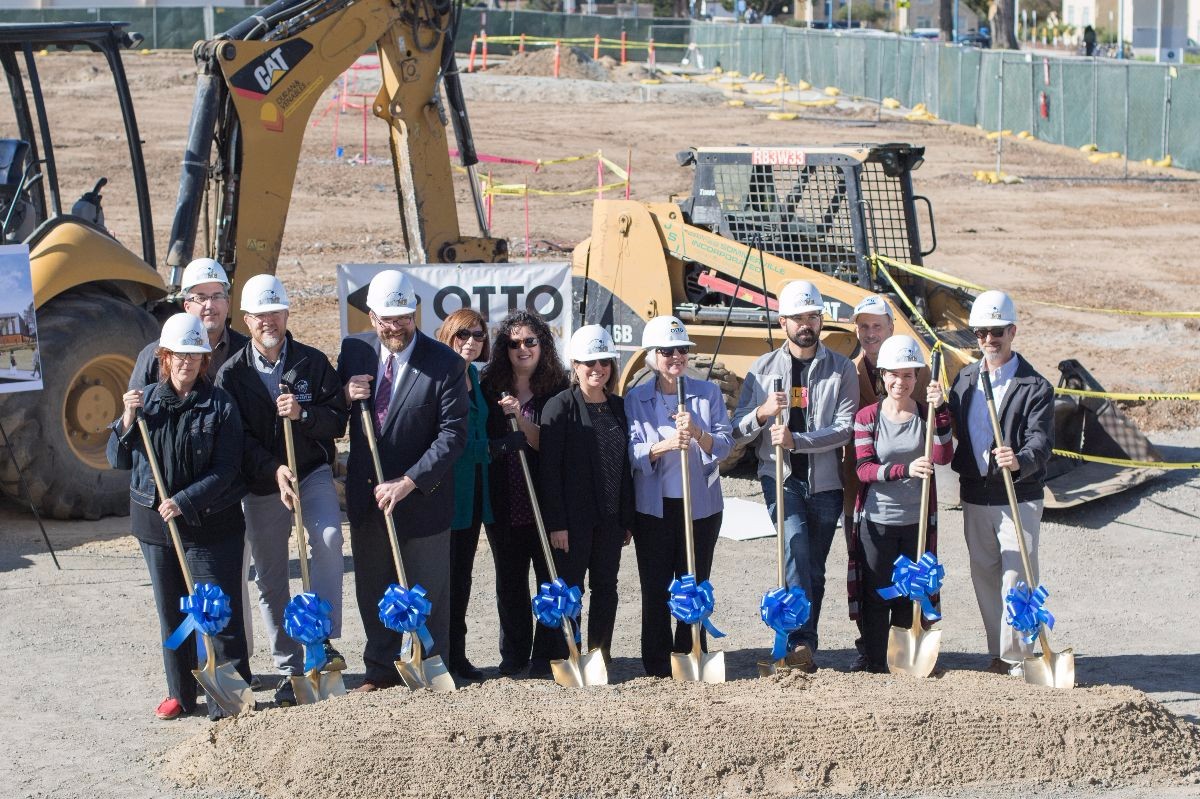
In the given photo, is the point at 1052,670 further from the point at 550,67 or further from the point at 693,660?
the point at 550,67

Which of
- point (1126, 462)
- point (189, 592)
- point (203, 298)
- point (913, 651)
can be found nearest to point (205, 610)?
point (189, 592)

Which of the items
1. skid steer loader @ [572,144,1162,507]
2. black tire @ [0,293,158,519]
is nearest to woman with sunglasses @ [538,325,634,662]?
skid steer loader @ [572,144,1162,507]

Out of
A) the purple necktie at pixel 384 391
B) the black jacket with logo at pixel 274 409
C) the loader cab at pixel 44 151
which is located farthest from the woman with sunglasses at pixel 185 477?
the loader cab at pixel 44 151

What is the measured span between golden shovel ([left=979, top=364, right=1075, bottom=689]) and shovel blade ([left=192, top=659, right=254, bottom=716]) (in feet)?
11.3

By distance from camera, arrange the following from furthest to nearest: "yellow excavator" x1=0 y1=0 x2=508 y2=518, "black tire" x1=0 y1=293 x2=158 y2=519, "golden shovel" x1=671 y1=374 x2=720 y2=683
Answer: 1. "yellow excavator" x1=0 y1=0 x2=508 y2=518
2. "black tire" x1=0 y1=293 x2=158 y2=519
3. "golden shovel" x1=671 y1=374 x2=720 y2=683

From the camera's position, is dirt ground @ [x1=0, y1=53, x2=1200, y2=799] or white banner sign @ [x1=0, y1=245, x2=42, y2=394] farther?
white banner sign @ [x1=0, y1=245, x2=42, y2=394]

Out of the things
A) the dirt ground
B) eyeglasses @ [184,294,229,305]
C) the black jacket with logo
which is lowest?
the dirt ground

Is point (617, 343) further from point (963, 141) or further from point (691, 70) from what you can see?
point (691, 70)

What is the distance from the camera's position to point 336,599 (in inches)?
283

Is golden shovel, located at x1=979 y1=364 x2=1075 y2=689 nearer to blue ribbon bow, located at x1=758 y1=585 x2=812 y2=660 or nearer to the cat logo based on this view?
blue ribbon bow, located at x1=758 y1=585 x2=812 y2=660

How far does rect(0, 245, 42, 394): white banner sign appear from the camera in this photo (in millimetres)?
9453

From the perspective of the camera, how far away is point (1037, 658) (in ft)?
23.4

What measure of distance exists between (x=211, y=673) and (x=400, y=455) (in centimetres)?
125

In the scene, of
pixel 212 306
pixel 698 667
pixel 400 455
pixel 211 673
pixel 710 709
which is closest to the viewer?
pixel 710 709
